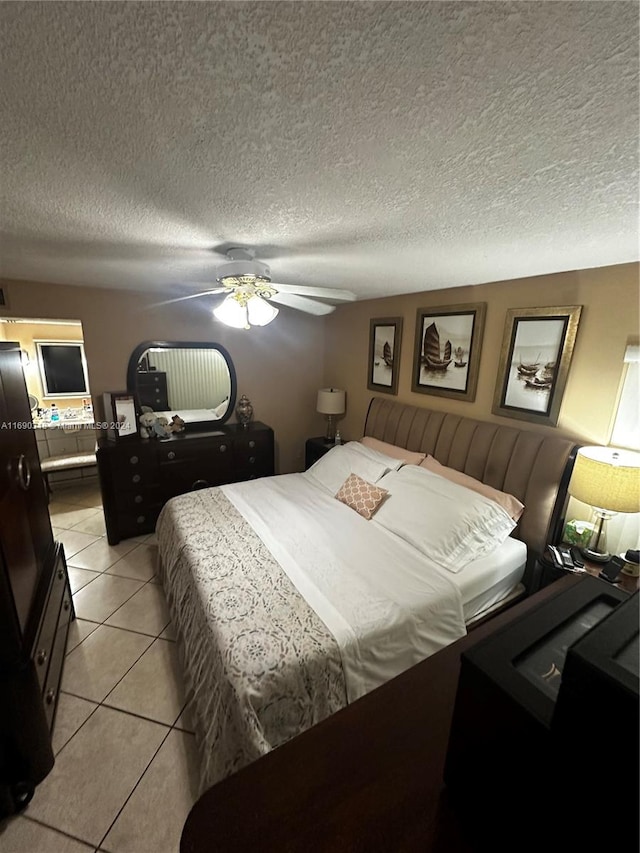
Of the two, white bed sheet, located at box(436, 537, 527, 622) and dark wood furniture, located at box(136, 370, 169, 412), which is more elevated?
dark wood furniture, located at box(136, 370, 169, 412)

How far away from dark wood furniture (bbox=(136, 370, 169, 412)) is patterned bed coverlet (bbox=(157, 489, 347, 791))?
1777 millimetres

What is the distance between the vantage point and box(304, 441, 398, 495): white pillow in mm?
2484

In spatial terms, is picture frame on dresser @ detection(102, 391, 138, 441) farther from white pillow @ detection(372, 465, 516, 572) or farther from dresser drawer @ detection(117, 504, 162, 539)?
white pillow @ detection(372, 465, 516, 572)

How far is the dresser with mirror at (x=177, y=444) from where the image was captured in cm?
278

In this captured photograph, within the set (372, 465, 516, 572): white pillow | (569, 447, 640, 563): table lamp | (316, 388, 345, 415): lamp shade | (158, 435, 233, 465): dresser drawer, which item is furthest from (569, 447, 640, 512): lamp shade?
(158, 435, 233, 465): dresser drawer

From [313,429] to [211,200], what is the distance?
3118 millimetres

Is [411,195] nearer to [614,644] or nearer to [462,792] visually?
[614,644]

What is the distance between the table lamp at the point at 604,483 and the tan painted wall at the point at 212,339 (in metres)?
2.72

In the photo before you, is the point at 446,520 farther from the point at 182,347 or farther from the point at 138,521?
the point at 182,347

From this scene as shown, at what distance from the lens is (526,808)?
0.50m

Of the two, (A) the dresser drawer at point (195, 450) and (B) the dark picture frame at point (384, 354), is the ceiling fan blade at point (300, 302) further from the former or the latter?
(A) the dresser drawer at point (195, 450)

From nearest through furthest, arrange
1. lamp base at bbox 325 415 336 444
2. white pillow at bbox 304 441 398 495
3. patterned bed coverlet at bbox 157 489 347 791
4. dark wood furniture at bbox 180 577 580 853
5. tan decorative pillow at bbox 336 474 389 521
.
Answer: dark wood furniture at bbox 180 577 580 853, patterned bed coverlet at bbox 157 489 347 791, tan decorative pillow at bbox 336 474 389 521, white pillow at bbox 304 441 398 495, lamp base at bbox 325 415 336 444

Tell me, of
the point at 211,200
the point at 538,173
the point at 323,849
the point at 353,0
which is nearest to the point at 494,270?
the point at 538,173

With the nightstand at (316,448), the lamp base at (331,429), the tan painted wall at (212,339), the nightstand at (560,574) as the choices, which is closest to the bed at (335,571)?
the nightstand at (560,574)
